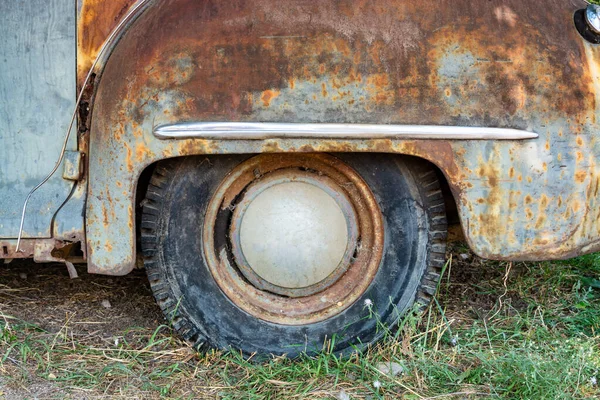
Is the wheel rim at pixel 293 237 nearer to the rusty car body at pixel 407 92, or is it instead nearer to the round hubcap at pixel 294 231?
the round hubcap at pixel 294 231

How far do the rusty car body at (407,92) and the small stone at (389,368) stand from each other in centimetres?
50

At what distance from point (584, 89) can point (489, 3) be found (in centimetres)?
43

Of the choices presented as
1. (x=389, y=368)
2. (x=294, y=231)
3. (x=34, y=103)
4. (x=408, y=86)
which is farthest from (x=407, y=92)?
(x=34, y=103)

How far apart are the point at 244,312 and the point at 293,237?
1.11 feet

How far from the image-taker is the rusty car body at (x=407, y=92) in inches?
96.9

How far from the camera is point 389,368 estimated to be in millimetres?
2604

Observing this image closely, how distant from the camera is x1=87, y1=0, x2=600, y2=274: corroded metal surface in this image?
8.07ft

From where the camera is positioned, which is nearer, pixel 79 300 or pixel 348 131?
pixel 348 131

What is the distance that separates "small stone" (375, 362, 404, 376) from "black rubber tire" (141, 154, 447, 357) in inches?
4.4

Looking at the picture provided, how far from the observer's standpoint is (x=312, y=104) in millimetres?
2467

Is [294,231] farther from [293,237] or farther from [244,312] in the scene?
[244,312]

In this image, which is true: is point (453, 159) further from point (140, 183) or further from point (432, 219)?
point (140, 183)

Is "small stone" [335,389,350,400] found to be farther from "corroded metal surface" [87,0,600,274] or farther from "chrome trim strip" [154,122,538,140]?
"chrome trim strip" [154,122,538,140]

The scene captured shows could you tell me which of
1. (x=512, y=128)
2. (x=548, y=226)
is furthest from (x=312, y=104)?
(x=548, y=226)
